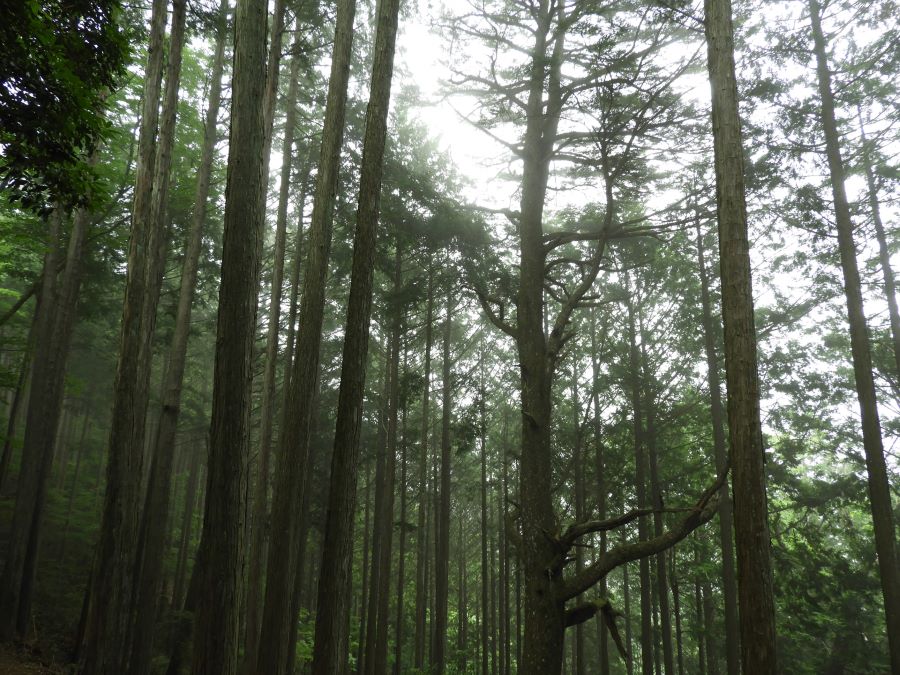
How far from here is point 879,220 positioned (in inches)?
563

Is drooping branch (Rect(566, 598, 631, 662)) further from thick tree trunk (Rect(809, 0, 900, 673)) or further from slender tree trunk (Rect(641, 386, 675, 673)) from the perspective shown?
slender tree trunk (Rect(641, 386, 675, 673))

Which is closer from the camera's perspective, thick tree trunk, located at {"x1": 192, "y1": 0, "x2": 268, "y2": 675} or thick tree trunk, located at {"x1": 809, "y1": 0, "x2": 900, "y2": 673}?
thick tree trunk, located at {"x1": 192, "y1": 0, "x2": 268, "y2": 675}

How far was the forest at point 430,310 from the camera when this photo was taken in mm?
5793

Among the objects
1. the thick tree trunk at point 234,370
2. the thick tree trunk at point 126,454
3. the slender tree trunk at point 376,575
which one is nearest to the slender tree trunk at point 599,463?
the slender tree trunk at point 376,575

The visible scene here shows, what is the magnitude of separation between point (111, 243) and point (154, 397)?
17.0 metres

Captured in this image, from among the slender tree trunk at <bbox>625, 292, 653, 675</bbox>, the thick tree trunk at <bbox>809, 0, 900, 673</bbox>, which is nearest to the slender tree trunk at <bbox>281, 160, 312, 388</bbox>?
the slender tree trunk at <bbox>625, 292, 653, 675</bbox>

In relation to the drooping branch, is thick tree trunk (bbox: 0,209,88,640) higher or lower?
higher

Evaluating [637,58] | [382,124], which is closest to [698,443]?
[637,58]

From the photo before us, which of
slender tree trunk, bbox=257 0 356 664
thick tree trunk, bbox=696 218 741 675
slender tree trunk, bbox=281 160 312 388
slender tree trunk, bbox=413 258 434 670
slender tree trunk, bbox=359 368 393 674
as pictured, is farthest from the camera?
slender tree trunk, bbox=413 258 434 670

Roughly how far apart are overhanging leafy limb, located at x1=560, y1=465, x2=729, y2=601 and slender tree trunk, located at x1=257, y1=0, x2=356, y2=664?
4196 mm

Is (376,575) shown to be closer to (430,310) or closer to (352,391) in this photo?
(430,310)

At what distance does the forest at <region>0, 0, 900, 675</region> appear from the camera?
5.79m

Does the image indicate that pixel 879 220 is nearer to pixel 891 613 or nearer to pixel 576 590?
pixel 891 613

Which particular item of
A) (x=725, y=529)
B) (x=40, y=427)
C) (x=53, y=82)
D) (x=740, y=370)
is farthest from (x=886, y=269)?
(x=40, y=427)
